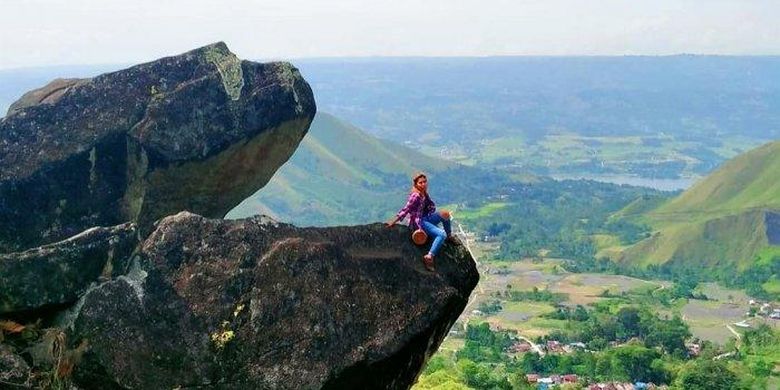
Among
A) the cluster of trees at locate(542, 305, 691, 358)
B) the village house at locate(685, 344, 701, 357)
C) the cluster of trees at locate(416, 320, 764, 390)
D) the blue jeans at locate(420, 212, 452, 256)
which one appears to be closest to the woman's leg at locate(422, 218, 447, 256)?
the blue jeans at locate(420, 212, 452, 256)

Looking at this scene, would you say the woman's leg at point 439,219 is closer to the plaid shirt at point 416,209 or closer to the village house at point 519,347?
the plaid shirt at point 416,209

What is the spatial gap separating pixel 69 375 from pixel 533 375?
90813 millimetres

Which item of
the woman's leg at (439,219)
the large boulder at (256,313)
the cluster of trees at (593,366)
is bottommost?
the cluster of trees at (593,366)

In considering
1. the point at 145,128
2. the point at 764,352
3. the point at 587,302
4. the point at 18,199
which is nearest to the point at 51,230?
the point at 18,199

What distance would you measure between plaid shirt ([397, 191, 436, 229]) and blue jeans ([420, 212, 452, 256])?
0.33ft

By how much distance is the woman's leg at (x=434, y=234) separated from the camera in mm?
18266

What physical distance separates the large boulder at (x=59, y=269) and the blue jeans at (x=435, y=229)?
20.5 feet

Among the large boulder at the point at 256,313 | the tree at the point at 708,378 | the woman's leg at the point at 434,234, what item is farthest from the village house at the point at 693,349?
the large boulder at the point at 256,313

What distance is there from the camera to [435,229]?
18.6 metres

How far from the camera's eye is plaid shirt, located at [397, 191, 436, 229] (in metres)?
18.4

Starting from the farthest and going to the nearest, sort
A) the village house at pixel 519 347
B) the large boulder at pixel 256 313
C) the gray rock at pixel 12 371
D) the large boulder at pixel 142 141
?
the village house at pixel 519 347, the large boulder at pixel 142 141, the large boulder at pixel 256 313, the gray rock at pixel 12 371

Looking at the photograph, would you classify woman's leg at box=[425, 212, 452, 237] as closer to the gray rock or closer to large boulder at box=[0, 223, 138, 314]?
large boulder at box=[0, 223, 138, 314]

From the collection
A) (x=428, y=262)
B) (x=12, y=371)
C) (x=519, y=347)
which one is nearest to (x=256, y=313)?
(x=428, y=262)

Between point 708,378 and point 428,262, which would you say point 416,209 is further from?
point 708,378
